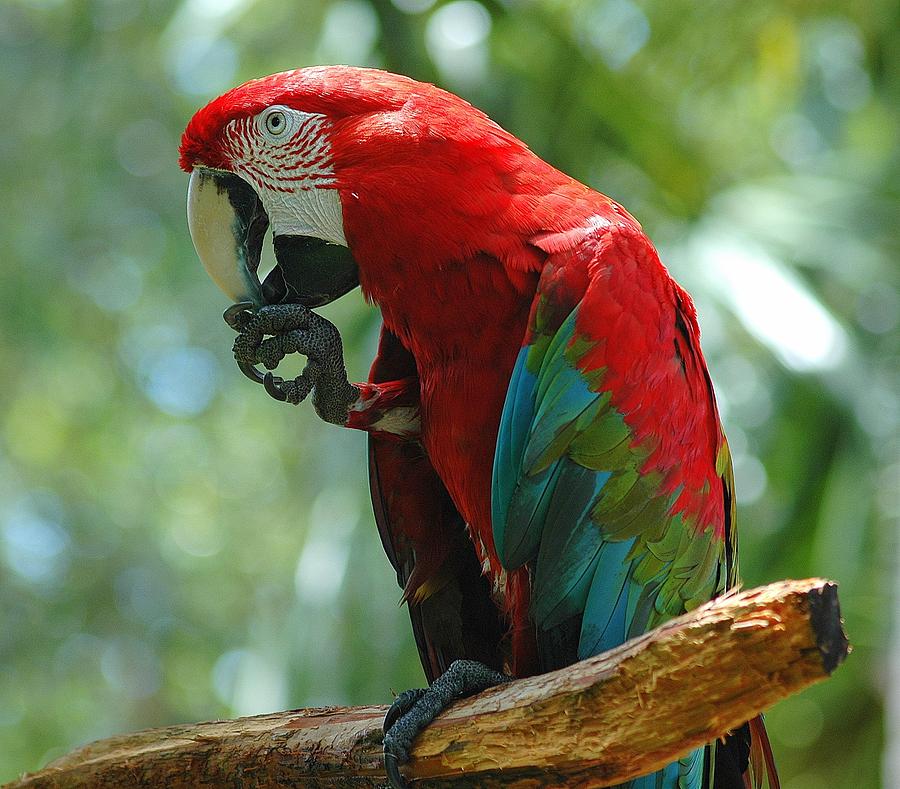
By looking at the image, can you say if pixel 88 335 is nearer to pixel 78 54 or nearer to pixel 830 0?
pixel 78 54

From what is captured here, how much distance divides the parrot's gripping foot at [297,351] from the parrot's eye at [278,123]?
0.75 feet

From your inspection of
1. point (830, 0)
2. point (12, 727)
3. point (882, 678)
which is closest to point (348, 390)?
point (882, 678)

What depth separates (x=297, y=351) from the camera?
128cm

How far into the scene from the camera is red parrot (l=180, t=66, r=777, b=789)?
115 cm

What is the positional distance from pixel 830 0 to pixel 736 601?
2.79m

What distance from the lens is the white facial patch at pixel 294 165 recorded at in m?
1.25

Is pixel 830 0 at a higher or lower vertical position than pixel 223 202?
higher

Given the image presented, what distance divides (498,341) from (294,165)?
1.19 feet

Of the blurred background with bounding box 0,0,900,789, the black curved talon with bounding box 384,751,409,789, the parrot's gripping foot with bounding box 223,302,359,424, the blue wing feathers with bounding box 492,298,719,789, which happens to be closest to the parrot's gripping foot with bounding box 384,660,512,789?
the black curved talon with bounding box 384,751,409,789

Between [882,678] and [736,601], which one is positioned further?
[882,678]

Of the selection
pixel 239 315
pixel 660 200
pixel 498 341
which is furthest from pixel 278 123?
pixel 660 200

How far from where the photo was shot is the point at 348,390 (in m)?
1.30

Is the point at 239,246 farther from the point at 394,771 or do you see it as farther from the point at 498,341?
the point at 394,771

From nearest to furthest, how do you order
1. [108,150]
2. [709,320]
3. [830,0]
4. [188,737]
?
[188,737] → [709,320] → [830,0] → [108,150]
